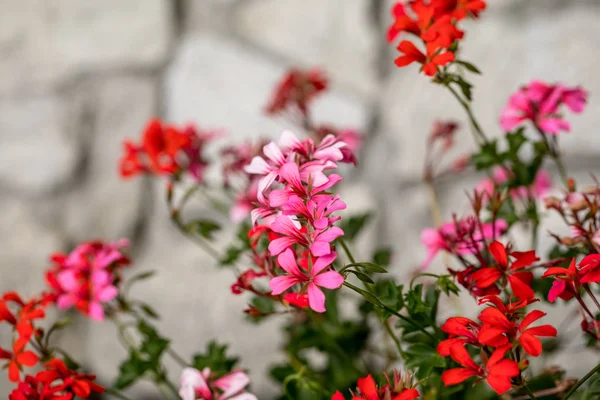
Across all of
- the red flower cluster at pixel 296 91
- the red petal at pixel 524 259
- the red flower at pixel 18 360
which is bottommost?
the red flower at pixel 18 360

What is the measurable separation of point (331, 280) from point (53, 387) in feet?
0.78

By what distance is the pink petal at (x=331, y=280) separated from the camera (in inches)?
14.7

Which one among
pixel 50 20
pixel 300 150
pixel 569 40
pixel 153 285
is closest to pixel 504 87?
pixel 569 40

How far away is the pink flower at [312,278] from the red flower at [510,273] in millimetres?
116

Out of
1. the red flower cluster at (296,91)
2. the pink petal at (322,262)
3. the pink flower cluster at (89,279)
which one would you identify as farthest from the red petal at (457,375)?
the red flower cluster at (296,91)

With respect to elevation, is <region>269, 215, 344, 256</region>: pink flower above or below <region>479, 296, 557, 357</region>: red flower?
above

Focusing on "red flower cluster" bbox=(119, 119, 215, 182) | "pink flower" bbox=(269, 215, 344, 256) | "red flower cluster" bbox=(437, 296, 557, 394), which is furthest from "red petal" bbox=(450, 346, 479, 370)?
"red flower cluster" bbox=(119, 119, 215, 182)

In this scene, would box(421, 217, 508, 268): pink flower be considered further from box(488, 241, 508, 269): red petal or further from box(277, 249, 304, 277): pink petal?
box(277, 249, 304, 277): pink petal

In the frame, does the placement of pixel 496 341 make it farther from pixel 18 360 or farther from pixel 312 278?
pixel 18 360

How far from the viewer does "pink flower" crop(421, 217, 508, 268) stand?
0.50 metres

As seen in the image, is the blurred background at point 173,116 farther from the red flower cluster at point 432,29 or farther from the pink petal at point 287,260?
the pink petal at point 287,260

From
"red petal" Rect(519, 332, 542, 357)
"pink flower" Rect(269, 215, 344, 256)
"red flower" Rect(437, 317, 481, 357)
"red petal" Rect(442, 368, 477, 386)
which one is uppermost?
"pink flower" Rect(269, 215, 344, 256)

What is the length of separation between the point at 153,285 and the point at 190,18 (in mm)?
506

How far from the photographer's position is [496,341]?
38 centimetres
